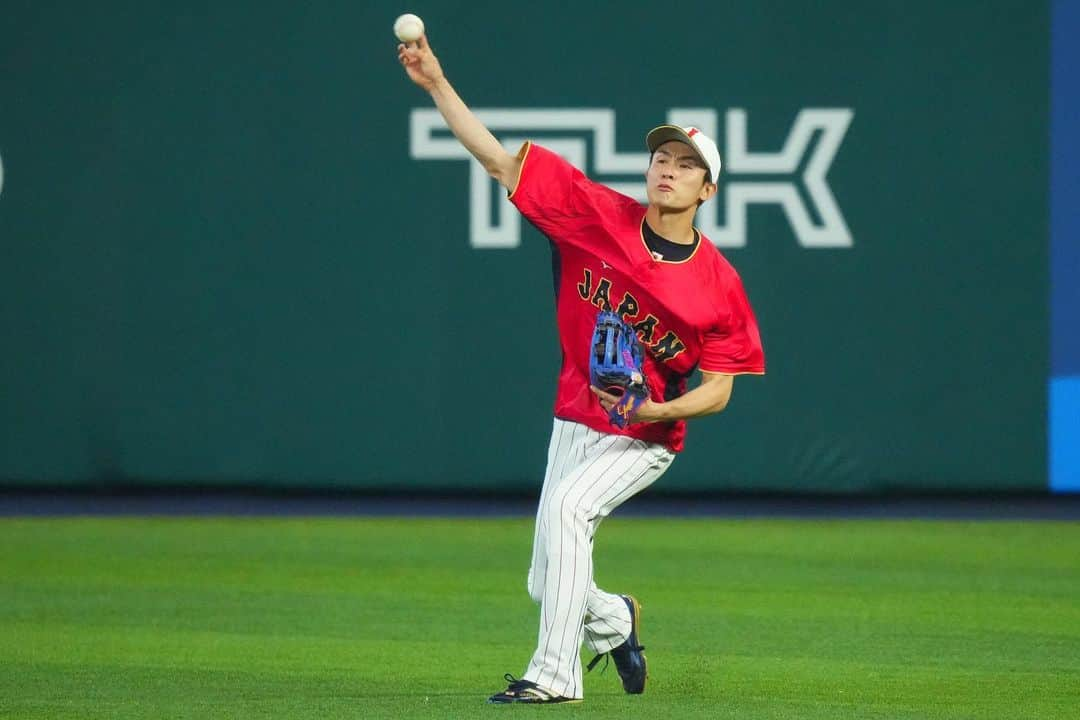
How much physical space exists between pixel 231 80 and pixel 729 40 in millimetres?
3093

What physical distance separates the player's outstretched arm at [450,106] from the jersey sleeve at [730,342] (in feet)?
2.58

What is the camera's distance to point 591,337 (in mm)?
5551

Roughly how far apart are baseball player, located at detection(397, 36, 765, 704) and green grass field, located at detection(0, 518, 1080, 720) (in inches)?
9.4

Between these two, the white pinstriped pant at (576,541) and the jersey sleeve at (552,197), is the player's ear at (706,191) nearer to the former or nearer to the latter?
the jersey sleeve at (552,197)

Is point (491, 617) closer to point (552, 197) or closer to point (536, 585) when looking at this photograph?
point (536, 585)

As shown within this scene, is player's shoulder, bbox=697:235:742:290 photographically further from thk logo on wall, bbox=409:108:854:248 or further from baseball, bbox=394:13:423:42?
thk logo on wall, bbox=409:108:854:248

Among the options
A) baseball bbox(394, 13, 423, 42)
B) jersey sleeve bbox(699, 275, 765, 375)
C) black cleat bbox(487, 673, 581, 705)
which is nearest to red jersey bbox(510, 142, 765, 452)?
jersey sleeve bbox(699, 275, 765, 375)

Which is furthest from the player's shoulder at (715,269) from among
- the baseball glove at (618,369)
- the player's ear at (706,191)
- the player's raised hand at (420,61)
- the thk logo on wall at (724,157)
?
the thk logo on wall at (724,157)

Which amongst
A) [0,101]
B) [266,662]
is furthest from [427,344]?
[266,662]

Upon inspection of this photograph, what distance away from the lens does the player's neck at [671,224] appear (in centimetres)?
561

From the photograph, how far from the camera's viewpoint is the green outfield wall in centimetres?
1120

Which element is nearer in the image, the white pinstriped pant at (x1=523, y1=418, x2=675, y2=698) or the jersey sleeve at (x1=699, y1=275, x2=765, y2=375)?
the white pinstriped pant at (x1=523, y1=418, x2=675, y2=698)

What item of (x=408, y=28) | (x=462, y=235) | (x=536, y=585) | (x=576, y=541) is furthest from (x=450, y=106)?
(x=462, y=235)

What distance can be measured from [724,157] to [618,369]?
19.8ft
